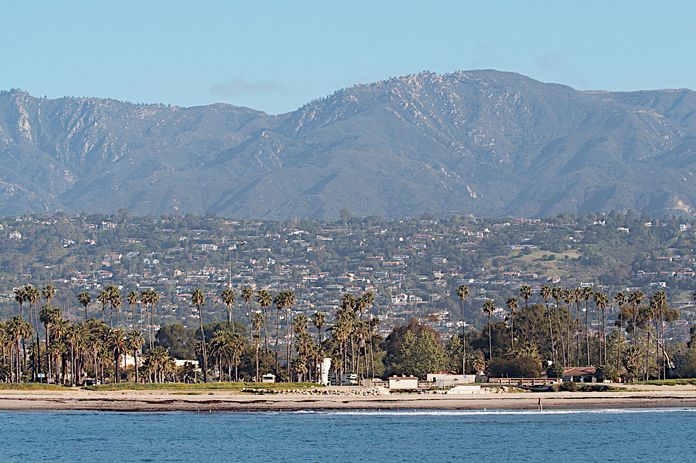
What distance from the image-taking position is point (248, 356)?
176 m

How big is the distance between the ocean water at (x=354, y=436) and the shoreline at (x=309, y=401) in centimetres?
315

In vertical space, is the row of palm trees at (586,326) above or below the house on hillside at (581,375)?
above

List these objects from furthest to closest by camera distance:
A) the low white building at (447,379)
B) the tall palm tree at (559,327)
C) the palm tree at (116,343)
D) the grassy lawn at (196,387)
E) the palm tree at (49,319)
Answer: the tall palm tree at (559,327) → the low white building at (447,379) → the palm tree at (49,319) → the palm tree at (116,343) → the grassy lawn at (196,387)

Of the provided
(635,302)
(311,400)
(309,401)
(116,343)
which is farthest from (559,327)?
(116,343)

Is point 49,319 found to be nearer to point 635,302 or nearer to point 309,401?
point 309,401

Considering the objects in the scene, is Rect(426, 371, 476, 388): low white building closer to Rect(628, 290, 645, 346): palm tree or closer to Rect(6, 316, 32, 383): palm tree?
Rect(628, 290, 645, 346): palm tree

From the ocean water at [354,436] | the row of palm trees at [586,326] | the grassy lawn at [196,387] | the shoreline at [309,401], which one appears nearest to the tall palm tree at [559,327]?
the row of palm trees at [586,326]

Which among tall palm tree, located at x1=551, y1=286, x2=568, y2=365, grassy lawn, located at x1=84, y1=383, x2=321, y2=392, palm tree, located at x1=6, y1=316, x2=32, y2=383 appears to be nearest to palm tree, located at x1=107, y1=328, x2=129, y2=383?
grassy lawn, located at x1=84, y1=383, x2=321, y2=392

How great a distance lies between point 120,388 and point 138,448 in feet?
140

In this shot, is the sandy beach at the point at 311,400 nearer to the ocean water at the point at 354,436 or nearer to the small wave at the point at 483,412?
the small wave at the point at 483,412

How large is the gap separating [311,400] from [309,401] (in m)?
0.65

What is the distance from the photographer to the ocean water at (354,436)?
10088 centimetres

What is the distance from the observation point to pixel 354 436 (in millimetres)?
113000

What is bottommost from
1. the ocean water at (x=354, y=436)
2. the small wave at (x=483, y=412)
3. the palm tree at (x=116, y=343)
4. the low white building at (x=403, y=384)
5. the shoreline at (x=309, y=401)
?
the ocean water at (x=354, y=436)
